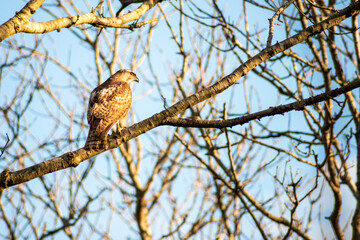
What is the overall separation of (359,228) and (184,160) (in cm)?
564

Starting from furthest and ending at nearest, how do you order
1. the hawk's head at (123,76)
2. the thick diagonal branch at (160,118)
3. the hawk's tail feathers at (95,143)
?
the hawk's head at (123,76) → the hawk's tail feathers at (95,143) → the thick diagonal branch at (160,118)

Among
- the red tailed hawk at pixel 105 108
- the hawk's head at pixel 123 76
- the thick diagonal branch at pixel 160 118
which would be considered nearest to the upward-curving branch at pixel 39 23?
the thick diagonal branch at pixel 160 118

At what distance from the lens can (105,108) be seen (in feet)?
16.9

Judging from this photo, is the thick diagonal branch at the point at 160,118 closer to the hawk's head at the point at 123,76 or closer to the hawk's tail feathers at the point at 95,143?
the hawk's tail feathers at the point at 95,143

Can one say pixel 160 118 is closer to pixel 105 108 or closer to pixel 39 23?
pixel 39 23

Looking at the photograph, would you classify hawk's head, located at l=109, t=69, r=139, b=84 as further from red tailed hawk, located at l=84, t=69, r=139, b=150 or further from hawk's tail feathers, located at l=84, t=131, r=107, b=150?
hawk's tail feathers, located at l=84, t=131, r=107, b=150

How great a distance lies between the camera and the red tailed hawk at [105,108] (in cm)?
451

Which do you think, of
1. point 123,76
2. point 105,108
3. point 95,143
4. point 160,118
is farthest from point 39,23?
point 123,76

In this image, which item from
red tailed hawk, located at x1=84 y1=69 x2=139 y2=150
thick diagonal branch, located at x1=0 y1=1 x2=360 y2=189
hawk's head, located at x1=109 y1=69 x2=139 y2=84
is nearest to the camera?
thick diagonal branch, located at x1=0 y1=1 x2=360 y2=189

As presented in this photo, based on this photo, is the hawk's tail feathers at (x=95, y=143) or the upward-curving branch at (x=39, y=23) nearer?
the upward-curving branch at (x=39, y=23)

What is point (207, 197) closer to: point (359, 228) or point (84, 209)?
point (84, 209)

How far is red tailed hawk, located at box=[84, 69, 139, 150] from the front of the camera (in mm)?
4512

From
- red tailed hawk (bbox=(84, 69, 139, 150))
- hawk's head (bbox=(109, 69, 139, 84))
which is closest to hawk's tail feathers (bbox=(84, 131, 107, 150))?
red tailed hawk (bbox=(84, 69, 139, 150))

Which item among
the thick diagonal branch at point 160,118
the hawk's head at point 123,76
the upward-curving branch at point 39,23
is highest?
the hawk's head at point 123,76
